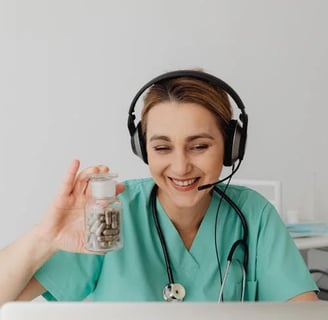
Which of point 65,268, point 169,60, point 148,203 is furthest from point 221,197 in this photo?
point 169,60

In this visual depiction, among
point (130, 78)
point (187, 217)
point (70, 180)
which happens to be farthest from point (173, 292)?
point (130, 78)

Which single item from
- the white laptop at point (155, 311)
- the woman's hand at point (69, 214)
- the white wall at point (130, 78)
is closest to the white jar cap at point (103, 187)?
the woman's hand at point (69, 214)

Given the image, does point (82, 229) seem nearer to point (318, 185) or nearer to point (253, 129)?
point (253, 129)

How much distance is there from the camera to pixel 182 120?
1053mm

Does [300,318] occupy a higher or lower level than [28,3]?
lower

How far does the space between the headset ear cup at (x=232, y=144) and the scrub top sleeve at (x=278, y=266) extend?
0.16 m

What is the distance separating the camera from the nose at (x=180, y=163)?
1034 millimetres

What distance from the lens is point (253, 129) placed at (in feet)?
7.88

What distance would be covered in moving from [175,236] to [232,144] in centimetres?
23

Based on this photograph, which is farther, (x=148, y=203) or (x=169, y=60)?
(x=169, y=60)

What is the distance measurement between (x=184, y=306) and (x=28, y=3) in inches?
69.0

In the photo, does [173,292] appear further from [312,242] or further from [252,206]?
[312,242]

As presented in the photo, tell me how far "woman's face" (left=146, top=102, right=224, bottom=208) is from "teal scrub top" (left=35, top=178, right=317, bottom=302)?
0.10 meters

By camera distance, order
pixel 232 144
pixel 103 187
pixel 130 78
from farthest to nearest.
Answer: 1. pixel 130 78
2. pixel 232 144
3. pixel 103 187
